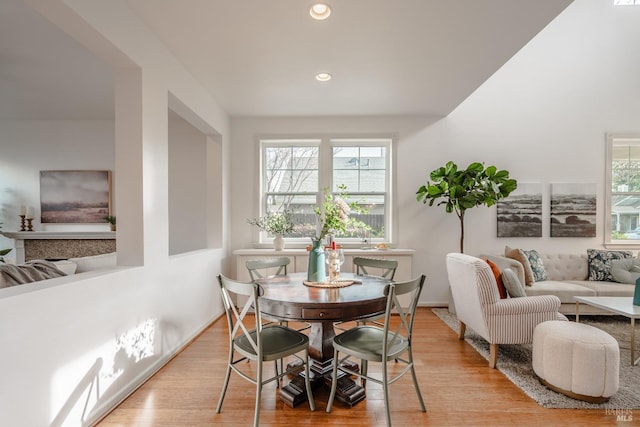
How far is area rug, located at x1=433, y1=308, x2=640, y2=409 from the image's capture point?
2.16 metres

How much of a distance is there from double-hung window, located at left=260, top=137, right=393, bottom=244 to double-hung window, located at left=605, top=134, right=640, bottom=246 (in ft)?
11.3

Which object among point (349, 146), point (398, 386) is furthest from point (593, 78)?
point (398, 386)

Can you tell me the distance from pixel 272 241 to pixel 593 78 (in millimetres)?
5471

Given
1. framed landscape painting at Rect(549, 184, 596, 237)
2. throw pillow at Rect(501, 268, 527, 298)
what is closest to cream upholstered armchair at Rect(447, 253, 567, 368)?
throw pillow at Rect(501, 268, 527, 298)

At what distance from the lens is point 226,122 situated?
14.9 feet

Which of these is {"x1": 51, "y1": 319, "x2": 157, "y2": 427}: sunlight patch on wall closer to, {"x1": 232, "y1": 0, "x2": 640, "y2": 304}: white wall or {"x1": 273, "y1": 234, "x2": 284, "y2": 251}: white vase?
{"x1": 273, "y1": 234, "x2": 284, "y2": 251}: white vase

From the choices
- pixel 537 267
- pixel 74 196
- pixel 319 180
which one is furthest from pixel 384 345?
pixel 74 196

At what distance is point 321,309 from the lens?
1.92 meters

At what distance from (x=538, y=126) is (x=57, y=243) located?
25.0 feet

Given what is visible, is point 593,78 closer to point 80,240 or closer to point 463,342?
point 463,342

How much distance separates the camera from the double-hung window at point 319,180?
4.77 metres

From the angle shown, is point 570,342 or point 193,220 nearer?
point 570,342

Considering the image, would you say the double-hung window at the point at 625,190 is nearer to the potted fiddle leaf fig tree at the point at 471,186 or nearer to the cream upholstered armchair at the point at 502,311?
the potted fiddle leaf fig tree at the point at 471,186

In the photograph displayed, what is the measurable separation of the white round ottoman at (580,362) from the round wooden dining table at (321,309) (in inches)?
51.9
